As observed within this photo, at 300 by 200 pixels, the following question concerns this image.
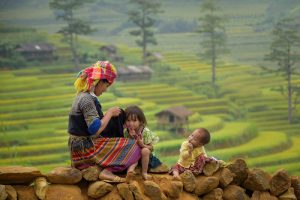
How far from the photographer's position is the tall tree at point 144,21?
3194 cm

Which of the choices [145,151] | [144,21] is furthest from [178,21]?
[145,151]

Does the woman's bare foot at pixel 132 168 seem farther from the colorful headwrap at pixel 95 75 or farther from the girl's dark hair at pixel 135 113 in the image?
the colorful headwrap at pixel 95 75

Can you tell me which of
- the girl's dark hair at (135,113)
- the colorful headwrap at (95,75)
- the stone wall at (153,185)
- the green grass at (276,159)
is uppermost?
the colorful headwrap at (95,75)

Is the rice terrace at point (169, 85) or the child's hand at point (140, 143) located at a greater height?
the child's hand at point (140, 143)

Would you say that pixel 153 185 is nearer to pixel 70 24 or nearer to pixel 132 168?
Answer: pixel 132 168

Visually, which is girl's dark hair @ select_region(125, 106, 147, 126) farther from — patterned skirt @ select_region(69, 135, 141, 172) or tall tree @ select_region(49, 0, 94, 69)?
tall tree @ select_region(49, 0, 94, 69)

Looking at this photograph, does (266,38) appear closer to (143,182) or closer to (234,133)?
(234,133)

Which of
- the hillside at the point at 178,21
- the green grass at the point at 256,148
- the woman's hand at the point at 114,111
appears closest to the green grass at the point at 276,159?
the green grass at the point at 256,148

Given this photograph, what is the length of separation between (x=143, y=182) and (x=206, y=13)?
28.7 m

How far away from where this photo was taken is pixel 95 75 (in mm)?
4898

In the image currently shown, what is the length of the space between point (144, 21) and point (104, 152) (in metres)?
27.7

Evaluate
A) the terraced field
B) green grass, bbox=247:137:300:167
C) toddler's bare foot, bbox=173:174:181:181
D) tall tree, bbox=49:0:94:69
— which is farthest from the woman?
tall tree, bbox=49:0:94:69

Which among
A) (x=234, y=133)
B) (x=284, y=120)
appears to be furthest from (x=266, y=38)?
(x=234, y=133)

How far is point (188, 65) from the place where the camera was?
32125 millimetres
